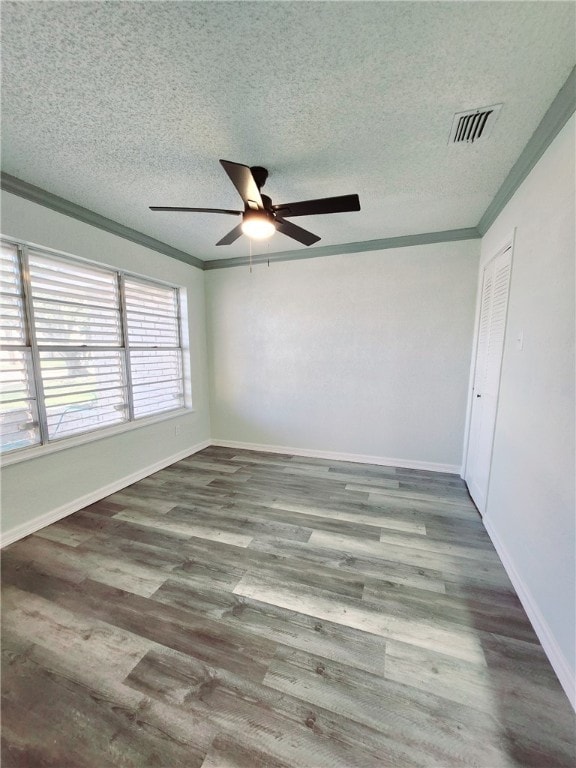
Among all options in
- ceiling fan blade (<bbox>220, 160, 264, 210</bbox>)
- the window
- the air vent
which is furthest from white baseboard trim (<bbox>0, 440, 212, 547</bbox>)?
the air vent

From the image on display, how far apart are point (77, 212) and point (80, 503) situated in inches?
102

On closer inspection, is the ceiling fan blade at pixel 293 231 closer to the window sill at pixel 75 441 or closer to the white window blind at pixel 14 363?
the white window blind at pixel 14 363

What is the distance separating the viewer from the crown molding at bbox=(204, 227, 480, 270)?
302cm

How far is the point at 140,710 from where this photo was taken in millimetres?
1148

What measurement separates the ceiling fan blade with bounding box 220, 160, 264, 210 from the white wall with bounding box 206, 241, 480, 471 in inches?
70.7

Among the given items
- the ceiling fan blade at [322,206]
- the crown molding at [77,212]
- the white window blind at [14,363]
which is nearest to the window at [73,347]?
the white window blind at [14,363]

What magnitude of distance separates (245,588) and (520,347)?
2.31 m

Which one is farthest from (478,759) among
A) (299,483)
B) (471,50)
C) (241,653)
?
(471,50)

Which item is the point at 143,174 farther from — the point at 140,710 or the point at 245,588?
the point at 140,710

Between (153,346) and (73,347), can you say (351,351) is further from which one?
(73,347)

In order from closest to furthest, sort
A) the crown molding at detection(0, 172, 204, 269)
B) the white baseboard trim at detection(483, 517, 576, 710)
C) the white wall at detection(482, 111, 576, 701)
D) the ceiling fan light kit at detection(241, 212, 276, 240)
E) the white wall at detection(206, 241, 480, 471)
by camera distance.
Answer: the white baseboard trim at detection(483, 517, 576, 710)
the white wall at detection(482, 111, 576, 701)
the ceiling fan light kit at detection(241, 212, 276, 240)
the crown molding at detection(0, 172, 204, 269)
the white wall at detection(206, 241, 480, 471)

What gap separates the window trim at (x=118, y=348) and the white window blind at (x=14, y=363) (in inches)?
1.2

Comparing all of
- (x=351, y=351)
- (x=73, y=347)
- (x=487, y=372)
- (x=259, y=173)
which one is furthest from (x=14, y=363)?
(x=487, y=372)

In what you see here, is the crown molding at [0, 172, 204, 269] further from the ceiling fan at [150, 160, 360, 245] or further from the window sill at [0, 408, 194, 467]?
the window sill at [0, 408, 194, 467]
